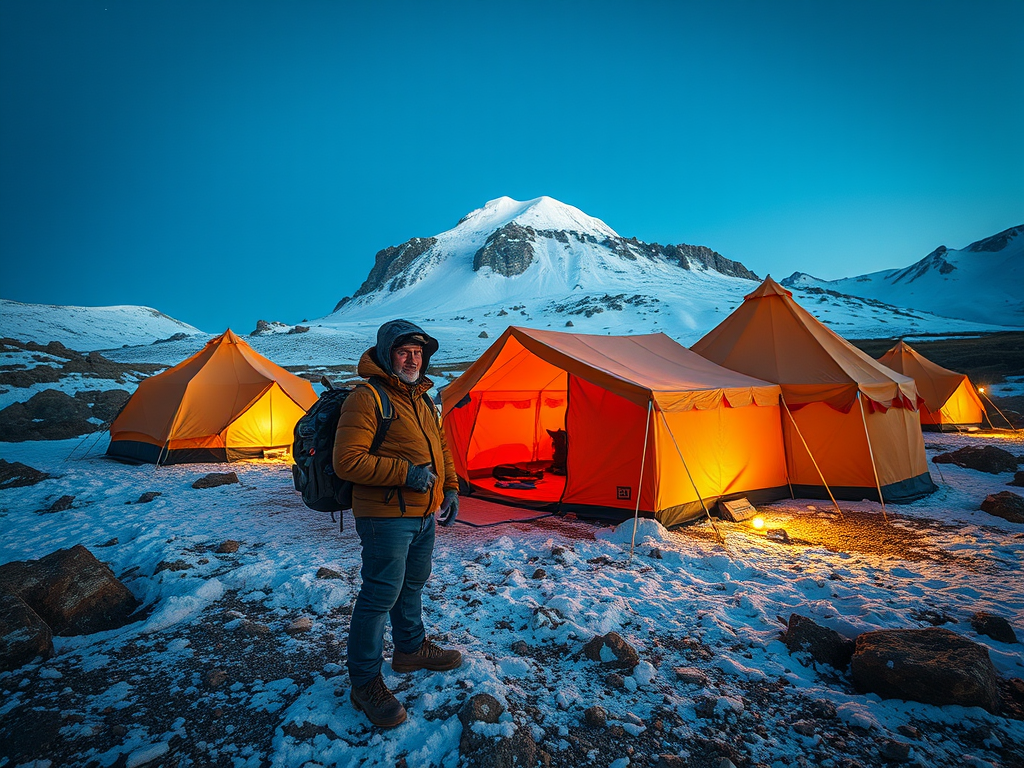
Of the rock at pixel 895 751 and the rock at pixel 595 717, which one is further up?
the rock at pixel 895 751

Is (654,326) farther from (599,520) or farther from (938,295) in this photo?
(938,295)

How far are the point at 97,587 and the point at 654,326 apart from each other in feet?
205

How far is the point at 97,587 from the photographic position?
12.7ft

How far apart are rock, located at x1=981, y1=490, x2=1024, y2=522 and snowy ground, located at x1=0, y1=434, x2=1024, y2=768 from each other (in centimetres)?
18

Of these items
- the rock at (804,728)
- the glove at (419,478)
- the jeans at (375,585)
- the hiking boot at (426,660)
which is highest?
the glove at (419,478)

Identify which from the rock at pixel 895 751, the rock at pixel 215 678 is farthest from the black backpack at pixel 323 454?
the rock at pixel 895 751

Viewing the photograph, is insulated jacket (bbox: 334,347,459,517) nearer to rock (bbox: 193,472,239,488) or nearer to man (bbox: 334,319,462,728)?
man (bbox: 334,319,462,728)

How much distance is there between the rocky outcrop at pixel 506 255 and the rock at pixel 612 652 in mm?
105151

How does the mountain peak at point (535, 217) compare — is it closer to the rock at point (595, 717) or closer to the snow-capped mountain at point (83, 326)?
the snow-capped mountain at point (83, 326)

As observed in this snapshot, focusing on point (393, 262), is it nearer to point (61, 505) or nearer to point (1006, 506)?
point (61, 505)

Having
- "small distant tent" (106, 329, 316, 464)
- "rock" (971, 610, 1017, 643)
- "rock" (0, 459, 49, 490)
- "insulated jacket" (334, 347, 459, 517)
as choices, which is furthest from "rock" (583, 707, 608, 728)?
"rock" (0, 459, 49, 490)

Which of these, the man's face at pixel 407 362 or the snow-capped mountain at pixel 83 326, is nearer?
the man's face at pixel 407 362

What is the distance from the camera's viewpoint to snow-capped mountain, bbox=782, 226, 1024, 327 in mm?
119750

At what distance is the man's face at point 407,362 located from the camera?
2.72 metres
